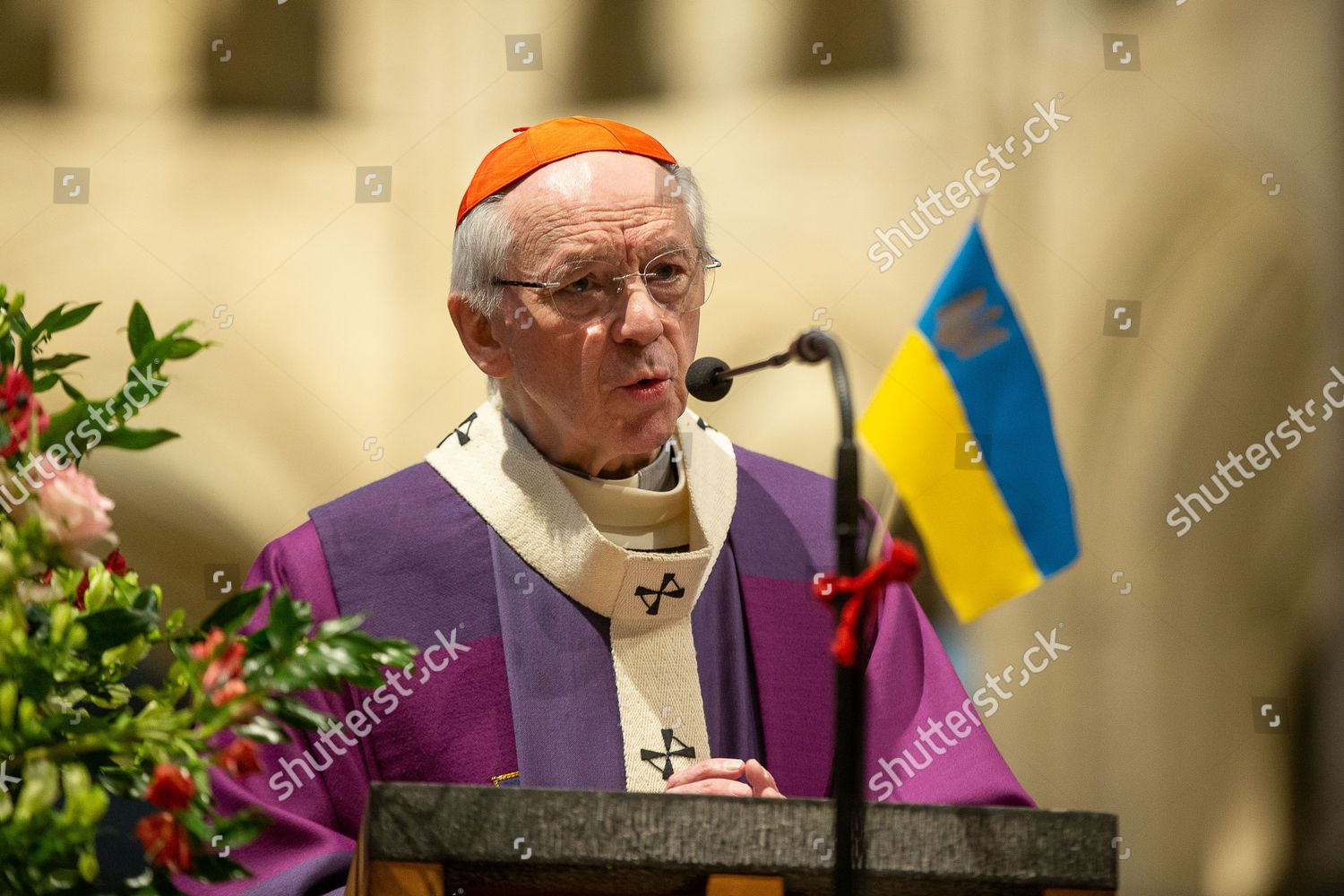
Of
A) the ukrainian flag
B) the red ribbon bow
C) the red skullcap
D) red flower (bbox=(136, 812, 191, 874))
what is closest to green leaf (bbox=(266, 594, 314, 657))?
red flower (bbox=(136, 812, 191, 874))

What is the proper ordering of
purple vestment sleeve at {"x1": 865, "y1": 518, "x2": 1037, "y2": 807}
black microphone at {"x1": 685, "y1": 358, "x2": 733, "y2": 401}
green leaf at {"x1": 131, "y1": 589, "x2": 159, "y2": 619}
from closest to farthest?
green leaf at {"x1": 131, "y1": 589, "x2": 159, "y2": 619}
black microphone at {"x1": 685, "y1": 358, "x2": 733, "y2": 401}
purple vestment sleeve at {"x1": 865, "y1": 518, "x2": 1037, "y2": 807}

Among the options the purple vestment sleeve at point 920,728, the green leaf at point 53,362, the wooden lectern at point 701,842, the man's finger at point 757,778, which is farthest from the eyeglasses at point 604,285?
the wooden lectern at point 701,842

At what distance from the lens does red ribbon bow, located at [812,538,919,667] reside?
5.64 ft

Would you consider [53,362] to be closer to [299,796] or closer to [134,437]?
[134,437]

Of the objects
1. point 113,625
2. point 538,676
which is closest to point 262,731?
point 113,625

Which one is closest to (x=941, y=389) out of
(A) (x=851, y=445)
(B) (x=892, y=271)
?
(A) (x=851, y=445)

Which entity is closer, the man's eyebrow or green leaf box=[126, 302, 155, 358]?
green leaf box=[126, 302, 155, 358]

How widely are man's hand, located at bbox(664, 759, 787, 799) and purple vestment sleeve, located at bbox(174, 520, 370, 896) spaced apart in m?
0.62

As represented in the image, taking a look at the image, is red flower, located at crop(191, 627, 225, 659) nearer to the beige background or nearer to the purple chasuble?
the purple chasuble

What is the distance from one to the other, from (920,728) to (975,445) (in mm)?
1178

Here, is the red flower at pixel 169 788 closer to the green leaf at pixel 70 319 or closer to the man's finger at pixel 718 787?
the green leaf at pixel 70 319

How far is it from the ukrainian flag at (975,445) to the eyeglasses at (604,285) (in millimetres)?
1129

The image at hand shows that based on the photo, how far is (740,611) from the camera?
3248mm

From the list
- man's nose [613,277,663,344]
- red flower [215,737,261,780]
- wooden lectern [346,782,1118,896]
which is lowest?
wooden lectern [346,782,1118,896]
